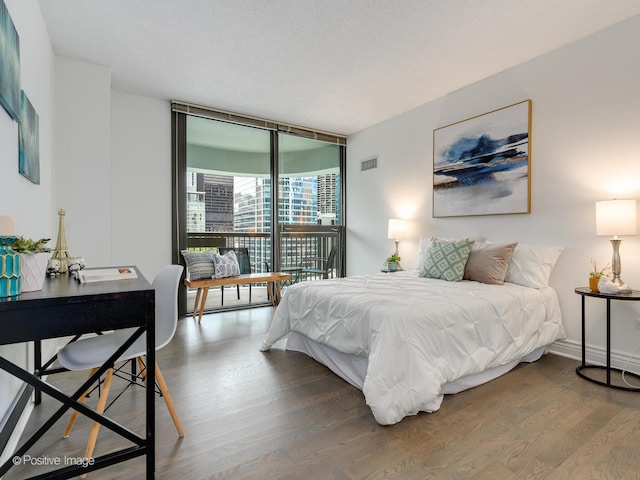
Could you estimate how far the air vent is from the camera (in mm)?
5000

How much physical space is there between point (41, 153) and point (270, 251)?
2.94m

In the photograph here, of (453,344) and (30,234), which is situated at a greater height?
(30,234)

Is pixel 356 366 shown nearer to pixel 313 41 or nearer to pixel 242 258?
pixel 313 41

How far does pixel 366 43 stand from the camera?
285cm

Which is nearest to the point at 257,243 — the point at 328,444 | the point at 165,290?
the point at 165,290

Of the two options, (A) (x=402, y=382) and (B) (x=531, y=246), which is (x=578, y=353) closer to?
(B) (x=531, y=246)

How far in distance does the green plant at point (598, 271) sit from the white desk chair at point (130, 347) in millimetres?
2869

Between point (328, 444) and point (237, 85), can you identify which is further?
point (237, 85)

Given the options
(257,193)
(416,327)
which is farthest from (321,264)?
(416,327)

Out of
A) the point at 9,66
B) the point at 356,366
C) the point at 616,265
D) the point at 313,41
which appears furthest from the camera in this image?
the point at 313,41

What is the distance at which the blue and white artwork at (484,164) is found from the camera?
3221 mm

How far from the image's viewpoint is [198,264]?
413cm

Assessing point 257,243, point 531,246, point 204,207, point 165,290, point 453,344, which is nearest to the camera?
point 165,290

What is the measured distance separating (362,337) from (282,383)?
2.24 feet
